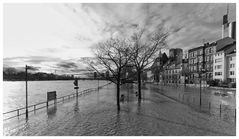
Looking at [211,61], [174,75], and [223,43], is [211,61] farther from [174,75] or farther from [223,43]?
[174,75]

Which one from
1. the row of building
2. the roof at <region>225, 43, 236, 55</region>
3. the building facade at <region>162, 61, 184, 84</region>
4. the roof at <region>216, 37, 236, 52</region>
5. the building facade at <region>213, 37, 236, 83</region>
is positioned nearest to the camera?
the building facade at <region>213, 37, 236, 83</region>

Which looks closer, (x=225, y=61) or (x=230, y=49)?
(x=230, y=49)

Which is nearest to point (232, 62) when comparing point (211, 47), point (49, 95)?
point (211, 47)

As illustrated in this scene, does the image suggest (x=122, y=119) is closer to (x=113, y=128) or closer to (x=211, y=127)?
(x=113, y=128)

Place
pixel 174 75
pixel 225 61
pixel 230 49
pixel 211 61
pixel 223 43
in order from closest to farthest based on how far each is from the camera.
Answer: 1. pixel 230 49
2. pixel 225 61
3. pixel 223 43
4. pixel 211 61
5. pixel 174 75

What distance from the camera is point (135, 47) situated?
20.2 m

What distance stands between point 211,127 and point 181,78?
77.7 meters

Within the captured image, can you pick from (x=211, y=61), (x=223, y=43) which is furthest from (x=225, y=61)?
(x=223, y=43)

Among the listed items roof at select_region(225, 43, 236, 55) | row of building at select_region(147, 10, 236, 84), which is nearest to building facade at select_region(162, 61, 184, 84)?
row of building at select_region(147, 10, 236, 84)

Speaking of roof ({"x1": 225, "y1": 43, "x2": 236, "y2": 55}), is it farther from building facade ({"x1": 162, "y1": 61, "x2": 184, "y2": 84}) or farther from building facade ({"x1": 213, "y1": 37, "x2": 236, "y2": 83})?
building facade ({"x1": 162, "y1": 61, "x2": 184, "y2": 84})

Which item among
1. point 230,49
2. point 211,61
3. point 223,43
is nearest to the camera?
point 230,49

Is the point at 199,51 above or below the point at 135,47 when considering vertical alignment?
above

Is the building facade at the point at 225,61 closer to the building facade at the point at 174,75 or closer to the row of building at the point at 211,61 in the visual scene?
the row of building at the point at 211,61

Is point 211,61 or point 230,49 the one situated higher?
point 230,49
